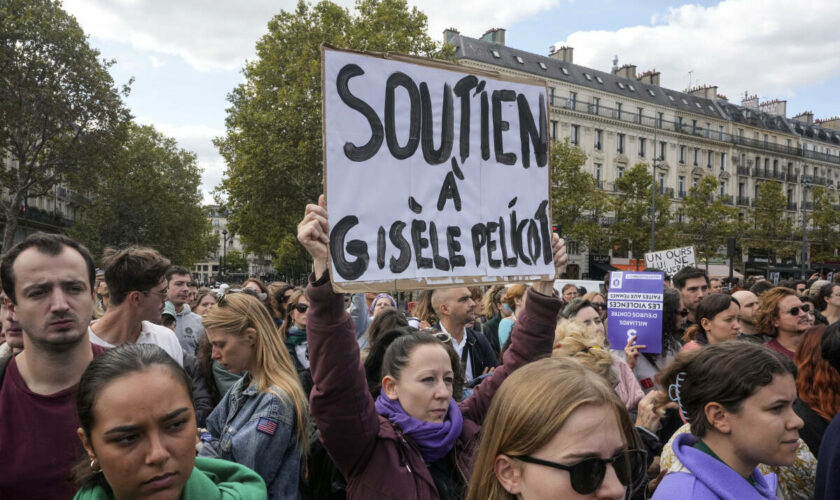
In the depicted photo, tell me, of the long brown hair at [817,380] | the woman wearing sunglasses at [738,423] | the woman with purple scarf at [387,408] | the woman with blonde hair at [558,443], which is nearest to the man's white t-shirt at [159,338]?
the woman with purple scarf at [387,408]

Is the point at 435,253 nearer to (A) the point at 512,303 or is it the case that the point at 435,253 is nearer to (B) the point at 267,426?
(B) the point at 267,426

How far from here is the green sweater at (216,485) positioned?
1925 mm

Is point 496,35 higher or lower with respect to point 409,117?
higher

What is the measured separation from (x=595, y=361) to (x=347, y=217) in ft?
6.58

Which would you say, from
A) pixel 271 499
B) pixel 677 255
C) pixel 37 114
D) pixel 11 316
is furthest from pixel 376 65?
pixel 37 114

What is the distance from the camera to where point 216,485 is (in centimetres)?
210

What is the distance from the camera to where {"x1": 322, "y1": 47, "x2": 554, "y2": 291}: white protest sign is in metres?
2.58

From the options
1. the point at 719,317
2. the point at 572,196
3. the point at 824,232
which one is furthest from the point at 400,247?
the point at 824,232

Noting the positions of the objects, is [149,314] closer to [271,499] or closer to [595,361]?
[271,499]

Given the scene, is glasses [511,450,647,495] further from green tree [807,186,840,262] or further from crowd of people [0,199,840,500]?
green tree [807,186,840,262]

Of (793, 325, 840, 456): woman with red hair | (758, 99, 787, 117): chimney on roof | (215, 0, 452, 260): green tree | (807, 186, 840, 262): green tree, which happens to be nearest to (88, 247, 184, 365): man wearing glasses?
(793, 325, 840, 456): woman with red hair

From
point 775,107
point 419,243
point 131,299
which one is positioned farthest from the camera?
point 775,107

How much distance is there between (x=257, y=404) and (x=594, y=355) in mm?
1974

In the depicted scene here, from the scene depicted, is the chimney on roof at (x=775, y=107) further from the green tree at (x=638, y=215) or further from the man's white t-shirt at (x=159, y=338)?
the man's white t-shirt at (x=159, y=338)
